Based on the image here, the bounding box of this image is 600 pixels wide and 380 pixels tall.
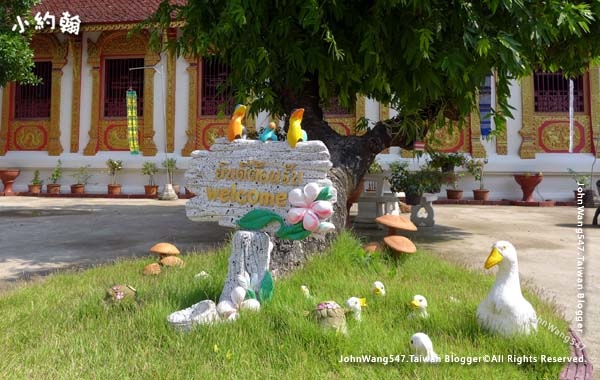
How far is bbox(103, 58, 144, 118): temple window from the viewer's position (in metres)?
14.8

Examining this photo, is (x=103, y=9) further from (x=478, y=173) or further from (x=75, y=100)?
(x=478, y=173)

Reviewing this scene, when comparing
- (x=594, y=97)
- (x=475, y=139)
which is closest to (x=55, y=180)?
(x=475, y=139)

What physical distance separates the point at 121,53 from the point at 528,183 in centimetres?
1344

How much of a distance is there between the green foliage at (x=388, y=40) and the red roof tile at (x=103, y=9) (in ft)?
34.5

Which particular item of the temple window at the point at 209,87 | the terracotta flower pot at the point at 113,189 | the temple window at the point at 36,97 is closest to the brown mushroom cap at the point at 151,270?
the terracotta flower pot at the point at 113,189

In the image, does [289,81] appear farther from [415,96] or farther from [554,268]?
[554,268]

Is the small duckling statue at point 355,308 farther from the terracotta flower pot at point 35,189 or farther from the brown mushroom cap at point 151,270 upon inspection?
the terracotta flower pot at point 35,189

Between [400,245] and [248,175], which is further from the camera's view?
[400,245]

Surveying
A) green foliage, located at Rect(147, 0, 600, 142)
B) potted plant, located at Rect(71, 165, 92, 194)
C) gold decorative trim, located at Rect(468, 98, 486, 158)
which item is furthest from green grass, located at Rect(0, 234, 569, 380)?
potted plant, located at Rect(71, 165, 92, 194)

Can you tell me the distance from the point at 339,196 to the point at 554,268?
2.32 metres

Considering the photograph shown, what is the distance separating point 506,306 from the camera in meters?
2.32

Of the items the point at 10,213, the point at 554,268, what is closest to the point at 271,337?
the point at 554,268

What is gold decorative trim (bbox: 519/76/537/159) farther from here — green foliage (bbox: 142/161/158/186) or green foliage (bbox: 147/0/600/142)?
green foliage (bbox: 142/161/158/186)

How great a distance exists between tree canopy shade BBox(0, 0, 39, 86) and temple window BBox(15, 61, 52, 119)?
24.0 feet
